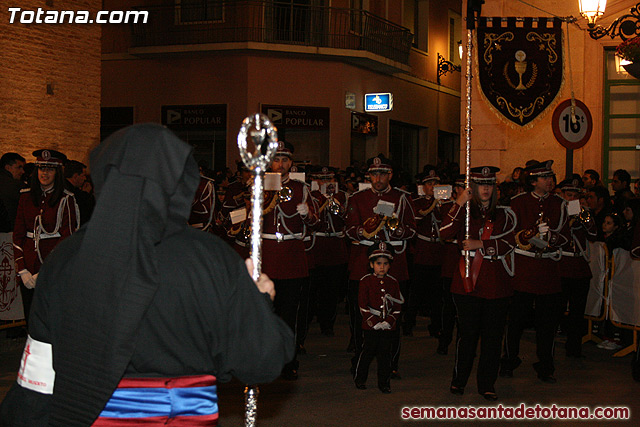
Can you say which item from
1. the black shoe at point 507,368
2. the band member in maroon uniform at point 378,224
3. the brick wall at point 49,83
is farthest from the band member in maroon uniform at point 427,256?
the brick wall at point 49,83

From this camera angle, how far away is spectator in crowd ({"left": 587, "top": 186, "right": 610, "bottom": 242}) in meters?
12.0

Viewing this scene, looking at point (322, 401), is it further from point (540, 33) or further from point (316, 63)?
point (316, 63)

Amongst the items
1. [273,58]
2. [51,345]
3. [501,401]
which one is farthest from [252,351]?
[273,58]

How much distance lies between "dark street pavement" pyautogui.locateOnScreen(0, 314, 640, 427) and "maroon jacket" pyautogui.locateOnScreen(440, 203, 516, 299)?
109 centimetres

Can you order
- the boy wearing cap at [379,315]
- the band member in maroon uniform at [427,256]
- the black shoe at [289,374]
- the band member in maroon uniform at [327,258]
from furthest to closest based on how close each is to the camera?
the band member in maroon uniform at [427,256] → the band member in maroon uniform at [327,258] → the black shoe at [289,374] → the boy wearing cap at [379,315]

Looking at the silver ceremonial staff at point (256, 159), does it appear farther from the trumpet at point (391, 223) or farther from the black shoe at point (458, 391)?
the trumpet at point (391, 223)

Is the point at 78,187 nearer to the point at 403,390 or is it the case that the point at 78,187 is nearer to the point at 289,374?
the point at 289,374

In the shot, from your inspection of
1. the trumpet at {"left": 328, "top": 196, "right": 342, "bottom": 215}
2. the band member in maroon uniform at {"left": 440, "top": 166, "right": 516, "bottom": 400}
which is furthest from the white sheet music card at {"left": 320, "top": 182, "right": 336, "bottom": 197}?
the band member in maroon uniform at {"left": 440, "top": 166, "right": 516, "bottom": 400}

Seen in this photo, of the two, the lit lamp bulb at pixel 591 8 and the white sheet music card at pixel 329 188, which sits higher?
the lit lamp bulb at pixel 591 8

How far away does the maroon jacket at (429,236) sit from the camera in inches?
500

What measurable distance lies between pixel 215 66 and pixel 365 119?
559cm

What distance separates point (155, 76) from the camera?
26672 millimetres

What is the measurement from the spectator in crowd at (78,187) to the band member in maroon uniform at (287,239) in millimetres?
2763

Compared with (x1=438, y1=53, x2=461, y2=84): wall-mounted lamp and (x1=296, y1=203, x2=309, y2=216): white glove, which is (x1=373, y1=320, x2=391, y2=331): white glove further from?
(x1=438, y1=53, x2=461, y2=84): wall-mounted lamp
